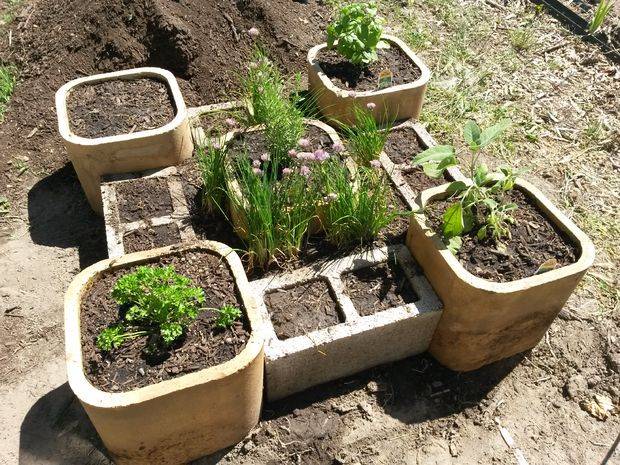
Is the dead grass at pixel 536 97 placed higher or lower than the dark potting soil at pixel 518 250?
lower

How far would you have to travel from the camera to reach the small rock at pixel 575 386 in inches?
108

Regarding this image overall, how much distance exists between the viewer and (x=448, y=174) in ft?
10.9

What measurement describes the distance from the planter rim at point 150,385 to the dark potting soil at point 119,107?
45.5 inches

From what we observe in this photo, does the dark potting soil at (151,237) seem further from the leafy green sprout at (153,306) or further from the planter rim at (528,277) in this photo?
the planter rim at (528,277)

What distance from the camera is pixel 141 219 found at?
300cm

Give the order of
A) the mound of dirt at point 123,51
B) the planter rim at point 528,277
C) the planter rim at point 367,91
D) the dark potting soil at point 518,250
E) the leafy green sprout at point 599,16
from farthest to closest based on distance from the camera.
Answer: the leafy green sprout at point 599,16 → the mound of dirt at point 123,51 → the planter rim at point 367,91 → the dark potting soil at point 518,250 → the planter rim at point 528,277

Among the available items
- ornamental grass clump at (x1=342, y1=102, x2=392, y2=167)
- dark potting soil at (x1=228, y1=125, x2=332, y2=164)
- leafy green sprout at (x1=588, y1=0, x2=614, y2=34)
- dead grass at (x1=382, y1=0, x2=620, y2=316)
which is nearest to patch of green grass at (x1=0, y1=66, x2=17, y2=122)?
dark potting soil at (x1=228, y1=125, x2=332, y2=164)

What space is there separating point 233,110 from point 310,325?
1728 mm

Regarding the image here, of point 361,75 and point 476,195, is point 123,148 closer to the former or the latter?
point 361,75

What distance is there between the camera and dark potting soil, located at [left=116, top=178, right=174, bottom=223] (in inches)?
119

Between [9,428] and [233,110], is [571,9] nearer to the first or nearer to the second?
[233,110]

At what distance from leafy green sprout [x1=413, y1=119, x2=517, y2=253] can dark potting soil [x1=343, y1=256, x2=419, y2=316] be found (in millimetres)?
349

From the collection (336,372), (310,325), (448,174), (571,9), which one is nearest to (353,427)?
(336,372)

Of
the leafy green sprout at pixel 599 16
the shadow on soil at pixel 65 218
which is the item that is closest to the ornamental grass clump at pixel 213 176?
the shadow on soil at pixel 65 218
